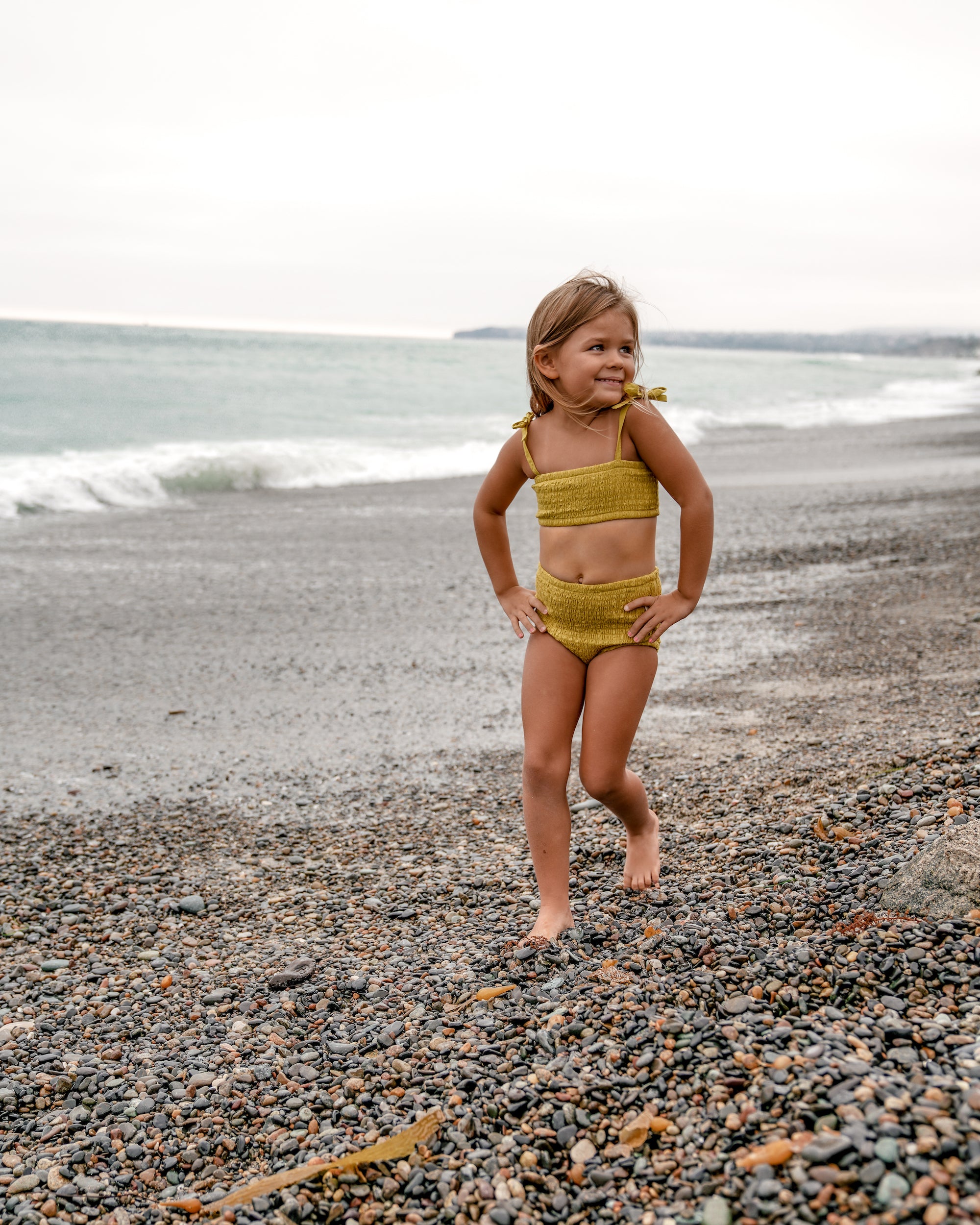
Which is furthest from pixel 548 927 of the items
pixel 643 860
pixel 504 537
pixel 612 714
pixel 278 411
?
pixel 278 411

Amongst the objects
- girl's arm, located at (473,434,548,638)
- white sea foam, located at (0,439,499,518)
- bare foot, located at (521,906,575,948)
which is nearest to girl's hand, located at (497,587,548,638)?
girl's arm, located at (473,434,548,638)

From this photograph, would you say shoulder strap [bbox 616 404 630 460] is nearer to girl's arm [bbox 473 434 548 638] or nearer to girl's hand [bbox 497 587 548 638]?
girl's arm [bbox 473 434 548 638]

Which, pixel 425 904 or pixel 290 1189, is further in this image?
pixel 425 904

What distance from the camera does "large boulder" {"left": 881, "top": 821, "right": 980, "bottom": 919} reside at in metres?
2.77

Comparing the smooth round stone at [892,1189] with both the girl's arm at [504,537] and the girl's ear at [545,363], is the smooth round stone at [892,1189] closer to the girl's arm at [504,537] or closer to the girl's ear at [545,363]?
the girl's arm at [504,537]

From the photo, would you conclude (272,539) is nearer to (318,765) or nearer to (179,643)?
(179,643)

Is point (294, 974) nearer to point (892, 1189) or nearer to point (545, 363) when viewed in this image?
point (892, 1189)

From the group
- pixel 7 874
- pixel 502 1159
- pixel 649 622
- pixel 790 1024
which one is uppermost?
pixel 649 622

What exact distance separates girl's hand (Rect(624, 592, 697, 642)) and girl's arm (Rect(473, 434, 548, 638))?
31cm

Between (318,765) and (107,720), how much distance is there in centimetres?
163

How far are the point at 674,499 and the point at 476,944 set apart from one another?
5.17ft

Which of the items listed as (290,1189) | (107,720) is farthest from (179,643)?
(290,1189)

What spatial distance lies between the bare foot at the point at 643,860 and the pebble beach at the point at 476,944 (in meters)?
0.08

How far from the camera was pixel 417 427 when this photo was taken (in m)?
28.7
